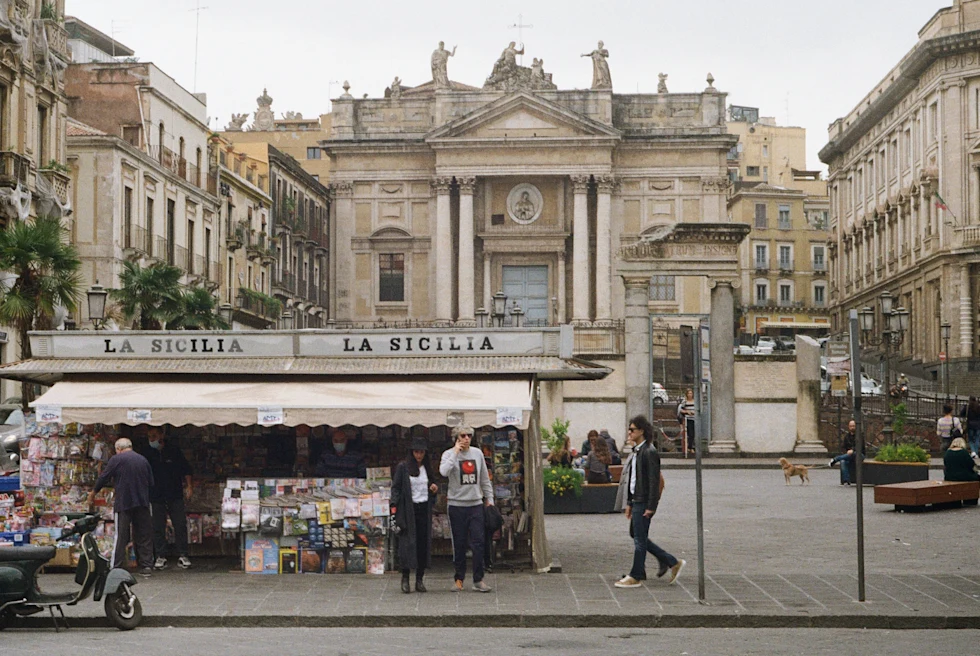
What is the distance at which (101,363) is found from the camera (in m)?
17.0

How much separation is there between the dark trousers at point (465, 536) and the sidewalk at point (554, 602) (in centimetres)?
25

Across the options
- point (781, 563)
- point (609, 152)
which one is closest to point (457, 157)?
point (609, 152)

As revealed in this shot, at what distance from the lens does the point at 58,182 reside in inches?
1615

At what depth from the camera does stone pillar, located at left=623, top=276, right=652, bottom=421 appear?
38.8 metres

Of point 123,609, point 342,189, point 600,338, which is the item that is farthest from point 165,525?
point 342,189

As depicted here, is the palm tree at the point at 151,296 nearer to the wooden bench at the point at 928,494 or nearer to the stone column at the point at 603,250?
the wooden bench at the point at 928,494

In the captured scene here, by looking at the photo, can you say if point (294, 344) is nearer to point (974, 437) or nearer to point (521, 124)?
point (974, 437)

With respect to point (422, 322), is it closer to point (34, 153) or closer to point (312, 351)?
point (34, 153)

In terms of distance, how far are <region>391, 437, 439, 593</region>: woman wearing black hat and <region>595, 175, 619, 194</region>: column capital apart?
2190 inches

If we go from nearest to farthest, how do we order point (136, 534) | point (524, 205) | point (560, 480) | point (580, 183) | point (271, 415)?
point (271, 415) < point (136, 534) < point (560, 480) < point (580, 183) < point (524, 205)

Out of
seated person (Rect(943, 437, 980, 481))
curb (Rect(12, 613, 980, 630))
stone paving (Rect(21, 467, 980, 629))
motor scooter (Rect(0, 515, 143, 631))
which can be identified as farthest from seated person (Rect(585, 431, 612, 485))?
motor scooter (Rect(0, 515, 143, 631))

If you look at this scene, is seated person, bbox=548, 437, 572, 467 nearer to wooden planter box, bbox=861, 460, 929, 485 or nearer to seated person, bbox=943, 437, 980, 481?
seated person, bbox=943, 437, 980, 481

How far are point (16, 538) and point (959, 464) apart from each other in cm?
1568

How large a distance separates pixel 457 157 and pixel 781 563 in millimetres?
54267
